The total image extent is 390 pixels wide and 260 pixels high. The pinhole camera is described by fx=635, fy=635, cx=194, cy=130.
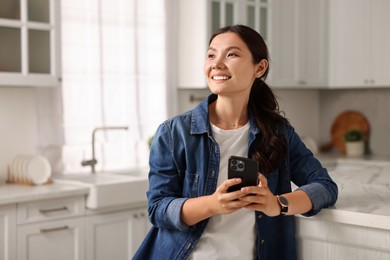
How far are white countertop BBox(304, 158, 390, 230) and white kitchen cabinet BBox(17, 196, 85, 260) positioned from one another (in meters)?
1.46

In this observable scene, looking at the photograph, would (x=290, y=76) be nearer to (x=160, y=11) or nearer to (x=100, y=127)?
(x=160, y=11)

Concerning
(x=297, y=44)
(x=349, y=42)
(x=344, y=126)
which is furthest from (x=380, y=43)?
(x=344, y=126)

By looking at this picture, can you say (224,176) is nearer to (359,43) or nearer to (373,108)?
(359,43)

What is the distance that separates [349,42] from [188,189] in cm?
377

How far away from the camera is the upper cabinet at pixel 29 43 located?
332 cm

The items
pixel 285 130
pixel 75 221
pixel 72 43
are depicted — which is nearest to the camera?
pixel 285 130

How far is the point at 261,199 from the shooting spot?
1.56 meters

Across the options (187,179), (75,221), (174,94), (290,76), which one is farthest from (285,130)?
(290,76)

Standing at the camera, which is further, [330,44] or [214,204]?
[330,44]

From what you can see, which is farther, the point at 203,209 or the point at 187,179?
the point at 187,179

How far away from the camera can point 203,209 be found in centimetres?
159

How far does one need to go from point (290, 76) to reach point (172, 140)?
11.1 ft

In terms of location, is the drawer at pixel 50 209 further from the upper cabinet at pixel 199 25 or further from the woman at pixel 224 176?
the woman at pixel 224 176

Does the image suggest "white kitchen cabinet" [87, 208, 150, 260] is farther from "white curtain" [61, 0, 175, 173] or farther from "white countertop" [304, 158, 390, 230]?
"white countertop" [304, 158, 390, 230]
